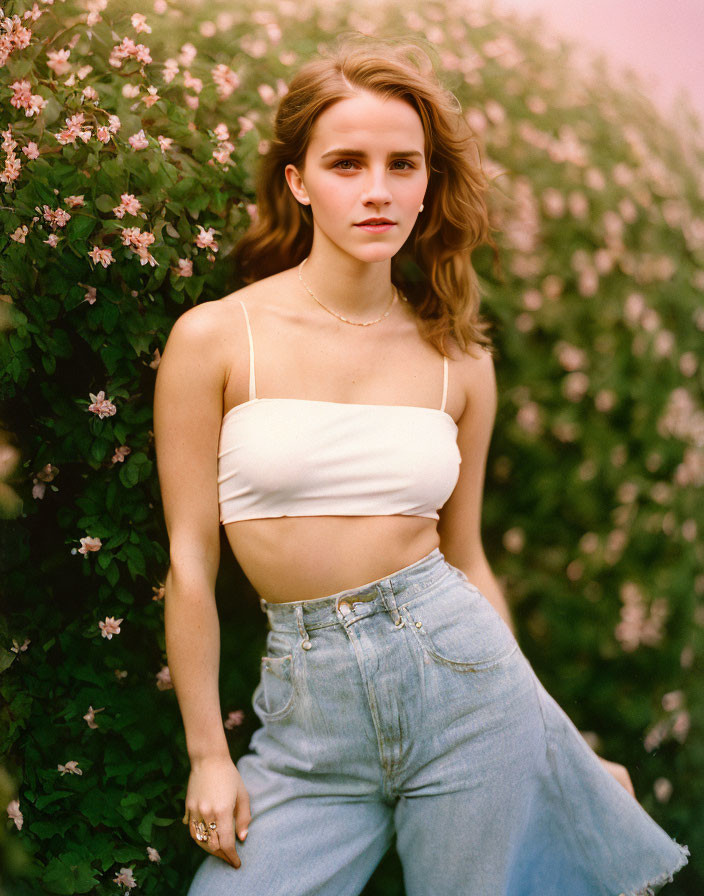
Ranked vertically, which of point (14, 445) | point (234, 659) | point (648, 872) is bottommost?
point (648, 872)

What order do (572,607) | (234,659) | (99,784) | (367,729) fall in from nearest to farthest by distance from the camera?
(367,729), (99,784), (234,659), (572,607)

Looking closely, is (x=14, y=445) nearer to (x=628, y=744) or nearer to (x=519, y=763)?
(x=519, y=763)

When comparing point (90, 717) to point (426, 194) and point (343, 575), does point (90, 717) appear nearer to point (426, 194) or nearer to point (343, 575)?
point (343, 575)

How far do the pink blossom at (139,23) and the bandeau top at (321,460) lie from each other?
62 cm

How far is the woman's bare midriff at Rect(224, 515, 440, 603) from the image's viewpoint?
1.72 metres

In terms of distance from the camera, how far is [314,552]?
1.72 m

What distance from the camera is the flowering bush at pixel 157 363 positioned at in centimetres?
184

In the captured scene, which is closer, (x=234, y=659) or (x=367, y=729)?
(x=367, y=729)

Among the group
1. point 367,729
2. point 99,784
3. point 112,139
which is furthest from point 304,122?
point 99,784

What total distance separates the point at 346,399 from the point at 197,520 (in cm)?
36

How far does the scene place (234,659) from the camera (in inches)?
84.9

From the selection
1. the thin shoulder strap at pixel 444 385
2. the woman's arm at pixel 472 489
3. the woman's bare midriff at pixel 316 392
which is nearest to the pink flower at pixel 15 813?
the woman's bare midriff at pixel 316 392

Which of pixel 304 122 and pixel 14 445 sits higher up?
pixel 304 122

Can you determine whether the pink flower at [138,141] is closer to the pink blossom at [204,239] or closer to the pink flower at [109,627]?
the pink blossom at [204,239]
